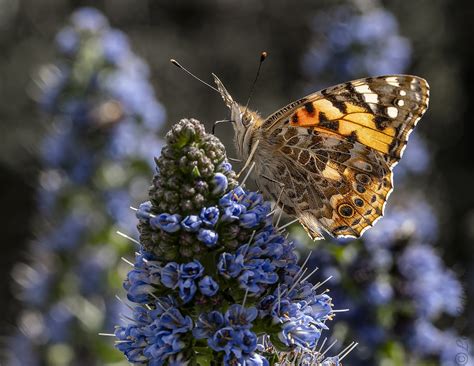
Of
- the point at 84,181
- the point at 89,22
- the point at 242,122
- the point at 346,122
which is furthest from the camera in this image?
the point at 89,22

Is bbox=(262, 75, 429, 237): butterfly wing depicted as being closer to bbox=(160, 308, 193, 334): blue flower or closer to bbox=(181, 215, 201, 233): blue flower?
bbox=(181, 215, 201, 233): blue flower

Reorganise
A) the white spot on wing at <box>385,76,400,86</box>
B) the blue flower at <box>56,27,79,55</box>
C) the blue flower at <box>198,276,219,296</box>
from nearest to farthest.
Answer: the blue flower at <box>198,276,219,296</box> → the white spot on wing at <box>385,76,400,86</box> → the blue flower at <box>56,27,79,55</box>

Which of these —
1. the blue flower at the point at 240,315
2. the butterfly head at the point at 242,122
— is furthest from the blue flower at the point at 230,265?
the butterfly head at the point at 242,122

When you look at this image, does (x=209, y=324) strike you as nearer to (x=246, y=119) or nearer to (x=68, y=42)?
(x=246, y=119)

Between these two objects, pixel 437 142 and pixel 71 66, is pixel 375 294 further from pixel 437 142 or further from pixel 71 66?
pixel 437 142

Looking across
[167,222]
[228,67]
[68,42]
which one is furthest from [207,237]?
[228,67]

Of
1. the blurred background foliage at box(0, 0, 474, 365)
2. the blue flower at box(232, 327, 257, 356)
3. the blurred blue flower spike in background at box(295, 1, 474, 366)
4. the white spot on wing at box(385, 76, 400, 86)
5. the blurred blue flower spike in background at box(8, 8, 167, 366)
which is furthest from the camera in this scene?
the blurred background foliage at box(0, 0, 474, 365)

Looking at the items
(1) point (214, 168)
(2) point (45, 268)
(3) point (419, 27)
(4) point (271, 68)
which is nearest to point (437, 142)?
(3) point (419, 27)

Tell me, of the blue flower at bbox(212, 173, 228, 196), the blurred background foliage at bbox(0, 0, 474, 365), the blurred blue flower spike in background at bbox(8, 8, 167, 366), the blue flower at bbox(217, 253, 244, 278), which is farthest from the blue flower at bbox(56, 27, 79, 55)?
the blue flower at bbox(217, 253, 244, 278)
